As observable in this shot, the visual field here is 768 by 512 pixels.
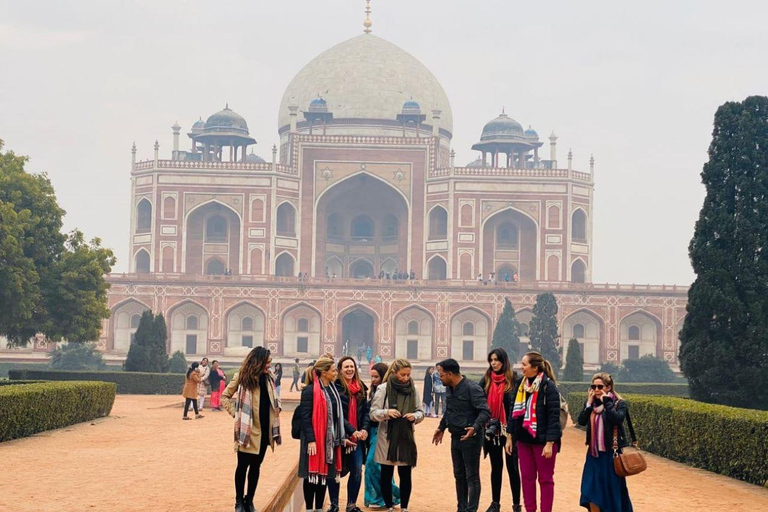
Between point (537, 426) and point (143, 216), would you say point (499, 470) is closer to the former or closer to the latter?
point (537, 426)

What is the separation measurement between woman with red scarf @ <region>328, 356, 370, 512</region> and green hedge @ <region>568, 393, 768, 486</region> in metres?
3.84

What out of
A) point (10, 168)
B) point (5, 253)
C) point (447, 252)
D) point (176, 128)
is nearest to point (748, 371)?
point (5, 253)

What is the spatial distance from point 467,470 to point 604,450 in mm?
1000

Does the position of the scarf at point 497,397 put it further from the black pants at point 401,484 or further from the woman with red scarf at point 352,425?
the woman with red scarf at point 352,425

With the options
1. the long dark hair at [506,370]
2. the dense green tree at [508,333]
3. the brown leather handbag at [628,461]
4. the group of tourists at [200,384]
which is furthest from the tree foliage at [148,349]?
the brown leather handbag at [628,461]

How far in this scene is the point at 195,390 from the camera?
19.7 metres

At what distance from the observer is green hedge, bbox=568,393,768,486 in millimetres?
11203

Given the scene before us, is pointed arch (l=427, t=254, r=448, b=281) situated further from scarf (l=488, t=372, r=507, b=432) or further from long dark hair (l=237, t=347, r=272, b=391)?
long dark hair (l=237, t=347, r=272, b=391)

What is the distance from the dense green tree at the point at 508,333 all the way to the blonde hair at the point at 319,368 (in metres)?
35.7

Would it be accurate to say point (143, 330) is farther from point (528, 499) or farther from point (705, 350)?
point (528, 499)

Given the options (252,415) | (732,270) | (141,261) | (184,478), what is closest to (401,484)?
(252,415)

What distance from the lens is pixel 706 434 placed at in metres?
12.6

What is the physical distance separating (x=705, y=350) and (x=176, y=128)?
140 ft

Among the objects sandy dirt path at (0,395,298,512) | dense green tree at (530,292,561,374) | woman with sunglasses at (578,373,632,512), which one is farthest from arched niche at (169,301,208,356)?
woman with sunglasses at (578,373,632,512)
